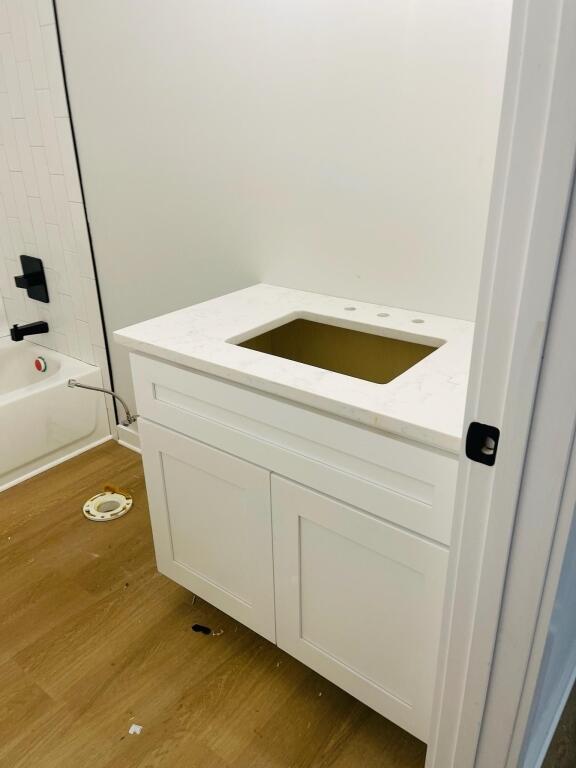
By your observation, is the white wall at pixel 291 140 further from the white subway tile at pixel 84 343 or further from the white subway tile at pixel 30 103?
the white subway tile at pixel 84 343

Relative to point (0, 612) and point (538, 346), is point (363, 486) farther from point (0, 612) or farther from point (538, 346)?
point (0, 612)

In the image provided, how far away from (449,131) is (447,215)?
179 mm

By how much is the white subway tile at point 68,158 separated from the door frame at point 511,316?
1866mm

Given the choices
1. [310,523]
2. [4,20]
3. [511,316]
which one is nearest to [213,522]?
[310,523]

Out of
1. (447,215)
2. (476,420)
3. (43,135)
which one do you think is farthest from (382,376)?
(43,135)

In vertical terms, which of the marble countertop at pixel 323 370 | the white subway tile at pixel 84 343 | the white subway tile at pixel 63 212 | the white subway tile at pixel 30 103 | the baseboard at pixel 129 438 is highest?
the white subway tile at pixel 30 103

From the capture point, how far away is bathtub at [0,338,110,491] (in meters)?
2.27

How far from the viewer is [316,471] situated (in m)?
1.16

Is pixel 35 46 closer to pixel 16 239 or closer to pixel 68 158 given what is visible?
pixel 68 158

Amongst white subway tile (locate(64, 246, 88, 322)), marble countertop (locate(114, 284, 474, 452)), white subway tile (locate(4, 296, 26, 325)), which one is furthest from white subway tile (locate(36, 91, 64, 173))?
marble countertop (locate(114, 284, 474, 452))

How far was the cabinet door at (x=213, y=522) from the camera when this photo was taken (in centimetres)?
133

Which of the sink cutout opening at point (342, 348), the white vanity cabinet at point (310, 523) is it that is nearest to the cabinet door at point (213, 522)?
the white vanity cabinet at point (310, 523)

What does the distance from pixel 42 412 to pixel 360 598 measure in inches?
64.0

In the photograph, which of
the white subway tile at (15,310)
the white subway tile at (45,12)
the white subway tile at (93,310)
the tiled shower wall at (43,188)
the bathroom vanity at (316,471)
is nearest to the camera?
the bathroom vanity at (316,471)
